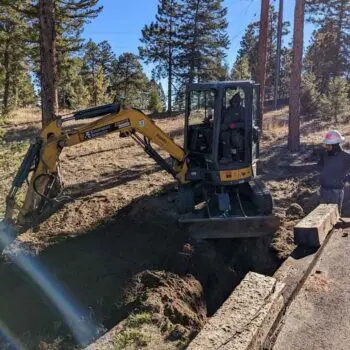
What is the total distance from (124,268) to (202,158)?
2891mm

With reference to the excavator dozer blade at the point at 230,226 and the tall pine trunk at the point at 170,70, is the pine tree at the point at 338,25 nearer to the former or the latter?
the tall pine trunk at the point at 170,70

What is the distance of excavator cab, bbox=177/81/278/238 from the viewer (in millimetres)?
7352

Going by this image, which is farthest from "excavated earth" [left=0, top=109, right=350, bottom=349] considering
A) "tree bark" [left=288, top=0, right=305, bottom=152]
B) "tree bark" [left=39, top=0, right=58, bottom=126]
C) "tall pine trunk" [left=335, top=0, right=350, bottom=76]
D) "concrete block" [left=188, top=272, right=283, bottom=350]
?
"tall pine trunk" [left=335, top=0, right=350, bottom=76]

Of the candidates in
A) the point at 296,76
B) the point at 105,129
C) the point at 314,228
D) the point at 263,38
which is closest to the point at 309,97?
the point at 263,38

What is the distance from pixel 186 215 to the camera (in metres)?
7.65

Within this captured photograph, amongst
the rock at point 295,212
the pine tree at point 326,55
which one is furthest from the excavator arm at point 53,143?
the pine tree at point 326,55

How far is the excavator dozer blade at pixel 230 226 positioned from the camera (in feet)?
23.8

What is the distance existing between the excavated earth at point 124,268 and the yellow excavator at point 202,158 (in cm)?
44

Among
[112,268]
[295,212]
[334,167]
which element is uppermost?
[334,167]

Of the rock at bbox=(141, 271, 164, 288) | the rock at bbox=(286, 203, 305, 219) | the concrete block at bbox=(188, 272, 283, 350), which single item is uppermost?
the concrete block at bbox=(188, 272, 283, 350)

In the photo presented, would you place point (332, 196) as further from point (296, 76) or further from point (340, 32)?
point (340, 32)

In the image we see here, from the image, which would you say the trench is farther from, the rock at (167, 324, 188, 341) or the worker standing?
the worker standing

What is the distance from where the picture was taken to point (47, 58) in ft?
31.7

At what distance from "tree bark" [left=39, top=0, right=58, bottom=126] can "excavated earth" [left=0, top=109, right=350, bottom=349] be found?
2.00 meters
